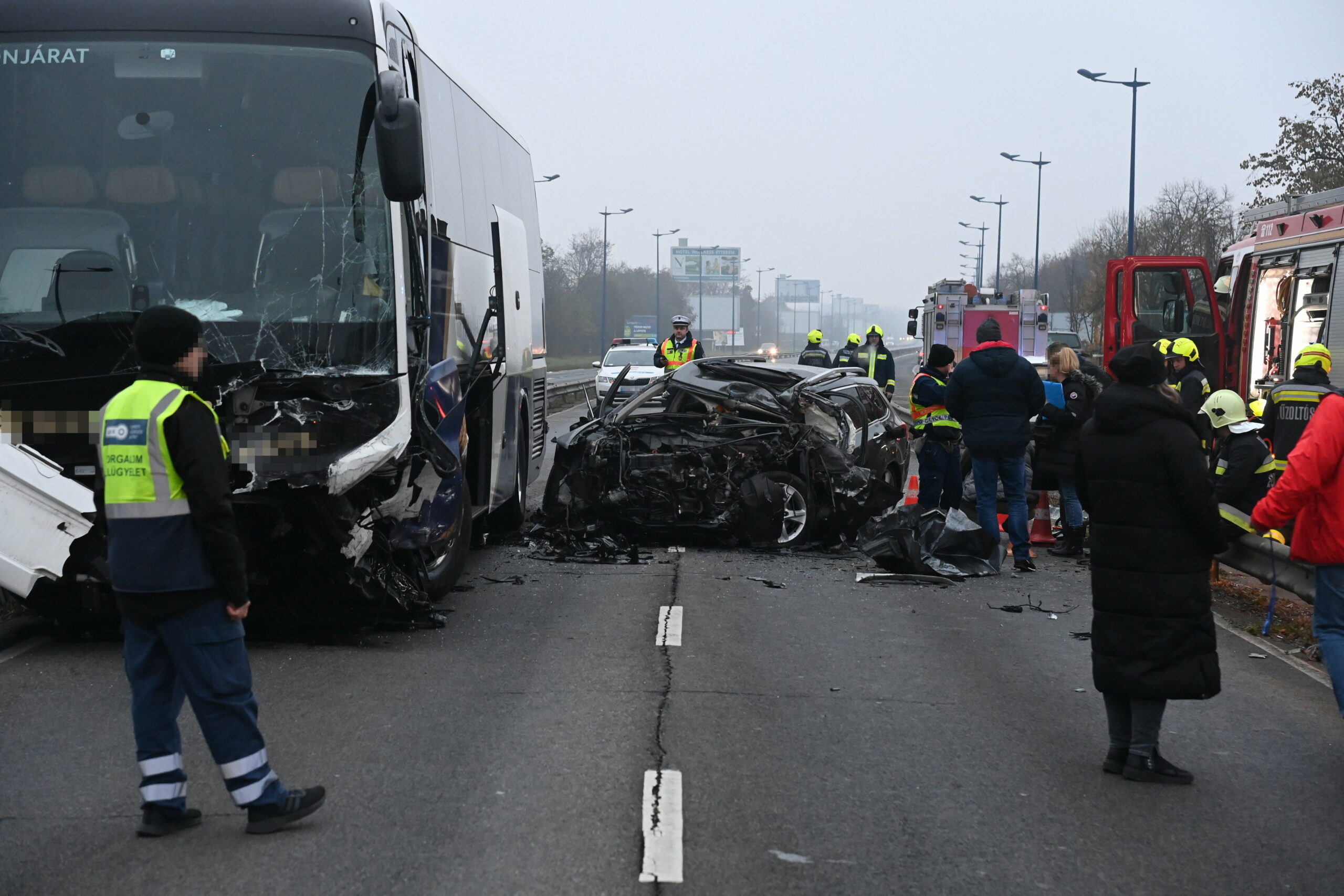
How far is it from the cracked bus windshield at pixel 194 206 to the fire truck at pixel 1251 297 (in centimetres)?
721

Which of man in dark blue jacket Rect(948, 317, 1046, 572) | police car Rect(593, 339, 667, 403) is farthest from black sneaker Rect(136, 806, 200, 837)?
police car Rect(593, 339, 667, 403)

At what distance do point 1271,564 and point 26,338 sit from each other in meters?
6.54

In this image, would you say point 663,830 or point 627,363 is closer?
point 663,830

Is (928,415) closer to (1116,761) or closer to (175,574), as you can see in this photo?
(1116,761)

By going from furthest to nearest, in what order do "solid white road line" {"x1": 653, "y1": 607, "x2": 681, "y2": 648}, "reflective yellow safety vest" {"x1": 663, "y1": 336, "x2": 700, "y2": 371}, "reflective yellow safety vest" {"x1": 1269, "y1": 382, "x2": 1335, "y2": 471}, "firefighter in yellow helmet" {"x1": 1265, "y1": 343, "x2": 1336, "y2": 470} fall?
"reflective yellow safety vest" {"x1": 663, "y1": 336, "x2": 700, "y2": 371} < "reflective yellow safety vest" {"x1": 1269, "y1": 382, "x2": 1335, "y2": 471} < "firefighter in yellow helmet" {"x1": 1265, "y1": 343, "x2": 1336, "y2": 470} < "solid white road line" {"x1": 653, "y1": 607, "x2": 681, "y2": 648}

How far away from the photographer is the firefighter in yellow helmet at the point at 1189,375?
11992mm

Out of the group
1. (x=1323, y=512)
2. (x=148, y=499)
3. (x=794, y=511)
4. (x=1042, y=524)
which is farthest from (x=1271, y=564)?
(x=148, y=499)

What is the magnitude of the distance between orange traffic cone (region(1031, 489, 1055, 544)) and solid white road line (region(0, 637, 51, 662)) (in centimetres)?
584

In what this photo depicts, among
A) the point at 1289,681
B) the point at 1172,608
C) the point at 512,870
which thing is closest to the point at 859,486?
the point at 1289,681

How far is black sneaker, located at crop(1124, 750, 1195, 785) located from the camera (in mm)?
5465

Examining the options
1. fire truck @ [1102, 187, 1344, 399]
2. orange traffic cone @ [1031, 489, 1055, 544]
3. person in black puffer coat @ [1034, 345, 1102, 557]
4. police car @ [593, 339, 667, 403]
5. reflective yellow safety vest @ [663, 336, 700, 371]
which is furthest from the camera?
police car @ [593, 339, 667, 403]

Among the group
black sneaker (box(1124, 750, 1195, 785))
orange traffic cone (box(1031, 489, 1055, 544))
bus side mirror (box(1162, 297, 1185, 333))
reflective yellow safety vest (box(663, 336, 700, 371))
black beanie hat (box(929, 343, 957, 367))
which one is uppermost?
bus side mirror (box(1162, 297, 1185, 333))

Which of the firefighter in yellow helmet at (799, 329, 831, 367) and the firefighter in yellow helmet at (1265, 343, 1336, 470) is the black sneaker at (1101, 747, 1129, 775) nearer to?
the firefighter in yellow helmet at (1265, 343, 1336, 470)

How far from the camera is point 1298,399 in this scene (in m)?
8.48
